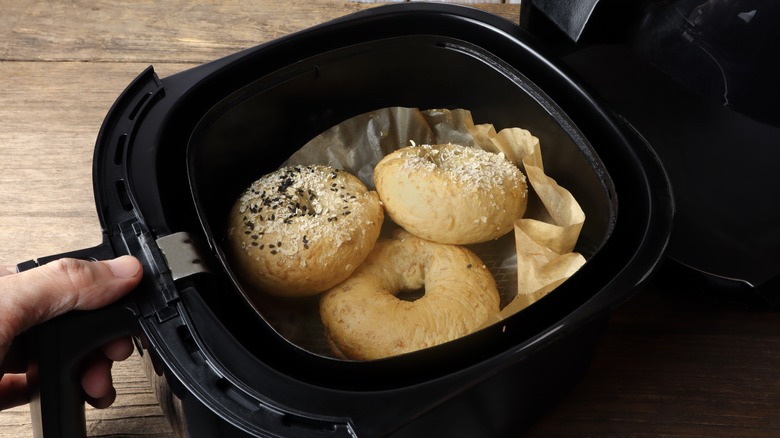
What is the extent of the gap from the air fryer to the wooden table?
121 mm

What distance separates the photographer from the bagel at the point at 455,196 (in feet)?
2.49

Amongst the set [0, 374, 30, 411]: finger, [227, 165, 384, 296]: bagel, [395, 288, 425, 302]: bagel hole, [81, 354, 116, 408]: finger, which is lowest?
[0, 374, 30, 411]: finger

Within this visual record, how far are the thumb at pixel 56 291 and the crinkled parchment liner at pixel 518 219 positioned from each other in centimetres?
18

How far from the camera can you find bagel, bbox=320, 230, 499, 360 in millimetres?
690

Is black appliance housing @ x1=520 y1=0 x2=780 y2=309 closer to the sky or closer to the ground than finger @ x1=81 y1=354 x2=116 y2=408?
closer to the sky

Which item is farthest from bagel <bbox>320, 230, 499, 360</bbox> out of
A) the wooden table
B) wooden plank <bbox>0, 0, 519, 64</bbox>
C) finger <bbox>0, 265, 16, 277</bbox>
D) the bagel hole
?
wooden plank <bbox>0, 0, 519, 64</bbox>

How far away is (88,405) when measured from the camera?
801 millimetres

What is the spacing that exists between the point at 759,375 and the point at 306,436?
548 millimetres

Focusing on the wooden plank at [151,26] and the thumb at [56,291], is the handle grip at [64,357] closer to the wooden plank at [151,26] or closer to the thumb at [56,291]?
the thumb at [56,291]

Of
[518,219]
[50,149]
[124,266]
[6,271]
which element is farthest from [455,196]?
[50,149]

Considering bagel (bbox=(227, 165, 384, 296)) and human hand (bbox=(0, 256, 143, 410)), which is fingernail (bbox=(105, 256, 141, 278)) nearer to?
human hand (bbox=(0, 256, 143, 410))

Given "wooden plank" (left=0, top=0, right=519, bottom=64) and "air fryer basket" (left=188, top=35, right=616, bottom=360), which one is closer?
"air fryer basket" (left=188, top=35, right=616, bottom=360)

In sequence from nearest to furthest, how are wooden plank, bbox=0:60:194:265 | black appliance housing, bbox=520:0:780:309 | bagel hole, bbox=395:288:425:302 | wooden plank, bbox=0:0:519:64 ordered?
black appliance housing, bbox=520:0:780:309, bagel hole, bbox=395:288:425:302, wooden plank, bbox=0:60:194:265, wooden plank, bbox=0:0:519:64

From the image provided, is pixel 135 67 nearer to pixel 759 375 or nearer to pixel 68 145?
pixel 68 145
